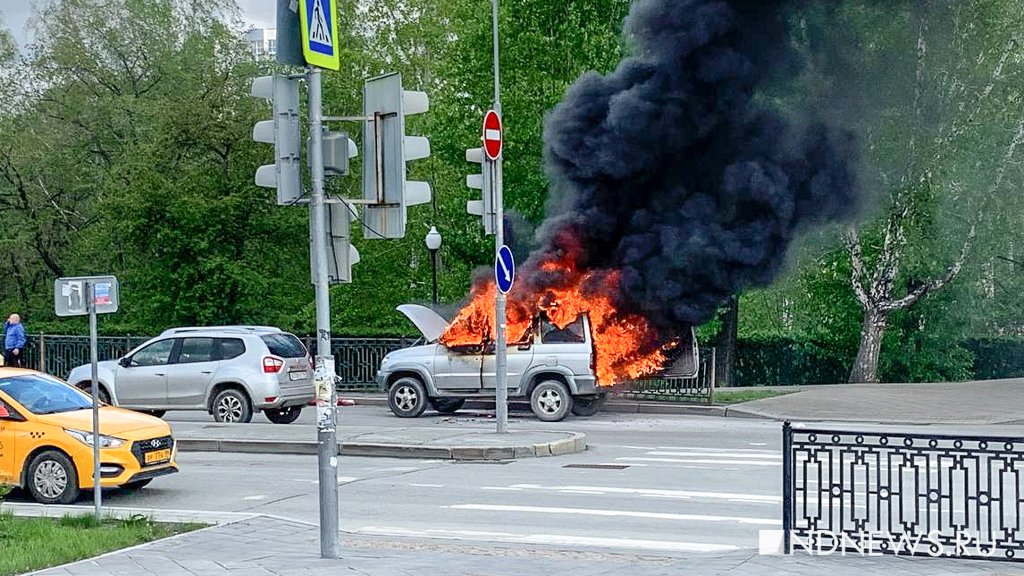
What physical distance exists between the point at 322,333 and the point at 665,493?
Answer: 5273 mm

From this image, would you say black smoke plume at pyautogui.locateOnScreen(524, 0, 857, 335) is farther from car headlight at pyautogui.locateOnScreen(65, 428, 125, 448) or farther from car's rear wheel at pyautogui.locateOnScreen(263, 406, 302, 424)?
car headlight at pyautogui.locateOnScreen(65, 428, 125, 448)

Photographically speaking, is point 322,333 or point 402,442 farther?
point 402,442

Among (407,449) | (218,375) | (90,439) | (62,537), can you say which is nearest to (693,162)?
(218,375)

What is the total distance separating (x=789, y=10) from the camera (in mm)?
26281

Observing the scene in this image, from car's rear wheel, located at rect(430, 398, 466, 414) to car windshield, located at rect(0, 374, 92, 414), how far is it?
353 inches

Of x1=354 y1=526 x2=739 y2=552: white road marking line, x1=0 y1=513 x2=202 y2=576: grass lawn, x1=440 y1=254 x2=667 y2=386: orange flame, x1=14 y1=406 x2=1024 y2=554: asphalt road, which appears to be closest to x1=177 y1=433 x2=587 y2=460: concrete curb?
x1=14 y1=406 x2=1024 y2=554: asphalt road

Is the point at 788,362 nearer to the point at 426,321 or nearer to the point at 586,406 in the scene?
the point at 586,406

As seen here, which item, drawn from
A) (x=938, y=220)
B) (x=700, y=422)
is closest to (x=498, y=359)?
(x=700, y=422)

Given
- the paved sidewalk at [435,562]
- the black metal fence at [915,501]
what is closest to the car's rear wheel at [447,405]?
the paved sidewalk at [435,562]

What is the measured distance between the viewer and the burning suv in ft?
70.2

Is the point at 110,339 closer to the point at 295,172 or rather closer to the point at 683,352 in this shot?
the point at 683,352

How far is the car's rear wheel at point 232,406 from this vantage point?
20938mm

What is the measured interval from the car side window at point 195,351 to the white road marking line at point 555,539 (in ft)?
33.7

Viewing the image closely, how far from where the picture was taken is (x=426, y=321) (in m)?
22.5
